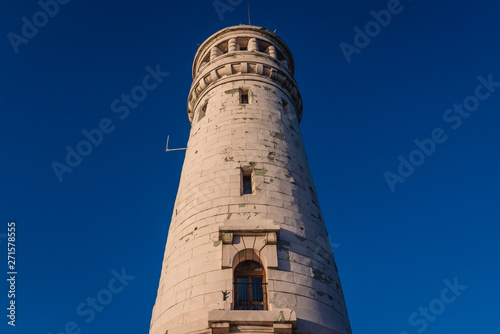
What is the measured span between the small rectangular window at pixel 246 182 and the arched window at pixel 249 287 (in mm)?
2756

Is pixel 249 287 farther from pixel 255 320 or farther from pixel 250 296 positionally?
pixel 255 320

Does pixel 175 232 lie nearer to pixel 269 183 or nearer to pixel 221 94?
pixel 269 183

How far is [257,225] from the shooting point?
40.0 ft

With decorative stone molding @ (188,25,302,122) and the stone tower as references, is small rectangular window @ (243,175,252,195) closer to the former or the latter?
the stone tower

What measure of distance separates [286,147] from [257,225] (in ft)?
16.0

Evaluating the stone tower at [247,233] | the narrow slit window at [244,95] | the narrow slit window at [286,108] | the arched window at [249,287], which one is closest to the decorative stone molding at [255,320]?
the stone tower at [247,233]

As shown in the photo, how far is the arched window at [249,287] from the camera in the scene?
11.4 metres

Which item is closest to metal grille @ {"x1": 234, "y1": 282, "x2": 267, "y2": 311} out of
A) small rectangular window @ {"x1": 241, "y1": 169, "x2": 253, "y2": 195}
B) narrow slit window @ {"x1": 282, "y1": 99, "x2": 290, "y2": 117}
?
small rectangular window @ {"x1": 241, "y1": 169, "x2": 253, "y2": 195}

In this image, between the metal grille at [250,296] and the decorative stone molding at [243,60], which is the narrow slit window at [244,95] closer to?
the decorative stone molding at [243,60]

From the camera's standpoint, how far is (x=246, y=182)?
14453 millimetres

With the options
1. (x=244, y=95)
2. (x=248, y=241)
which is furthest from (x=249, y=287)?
(x=244, y=95)

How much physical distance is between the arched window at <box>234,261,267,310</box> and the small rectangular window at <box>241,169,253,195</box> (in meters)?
2.76

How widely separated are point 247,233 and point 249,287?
1543 millimetres

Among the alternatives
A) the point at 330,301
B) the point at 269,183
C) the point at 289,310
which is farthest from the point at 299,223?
the point at 289,310
